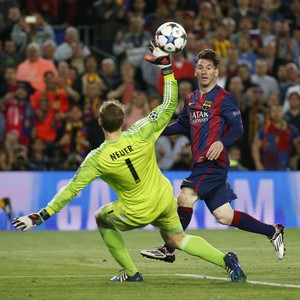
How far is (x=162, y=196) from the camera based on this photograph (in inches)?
380

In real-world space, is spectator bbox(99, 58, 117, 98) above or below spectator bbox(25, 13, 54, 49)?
below

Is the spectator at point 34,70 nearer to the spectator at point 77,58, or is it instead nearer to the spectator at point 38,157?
the spectator at point 77,58

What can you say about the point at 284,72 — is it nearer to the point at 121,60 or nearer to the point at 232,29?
the point at 232,29

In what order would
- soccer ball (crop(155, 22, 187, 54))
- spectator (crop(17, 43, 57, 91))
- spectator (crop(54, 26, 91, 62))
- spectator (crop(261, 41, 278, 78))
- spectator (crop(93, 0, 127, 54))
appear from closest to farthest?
soccer ball (crop(155, 22, 187, 54)) → spectator (crop(17, 43, 57, 91)) → spectator (crop(54, 26, 91, 62)) → spectator (crop(261, 41, 278, 78)) → spectator (crop(93, 0, 127, 54))

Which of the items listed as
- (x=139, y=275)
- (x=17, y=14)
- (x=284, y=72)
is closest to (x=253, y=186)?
(x=284, y=72)

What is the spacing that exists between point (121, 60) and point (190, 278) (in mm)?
11711

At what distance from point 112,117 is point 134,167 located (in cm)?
52

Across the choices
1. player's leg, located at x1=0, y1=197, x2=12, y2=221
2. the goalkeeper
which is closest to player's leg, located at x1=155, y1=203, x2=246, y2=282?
the goalkeeper

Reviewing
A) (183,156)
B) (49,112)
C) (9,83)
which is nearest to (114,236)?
(183,156)

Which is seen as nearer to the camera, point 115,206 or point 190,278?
point 115,206

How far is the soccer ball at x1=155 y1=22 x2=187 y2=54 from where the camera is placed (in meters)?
10.4

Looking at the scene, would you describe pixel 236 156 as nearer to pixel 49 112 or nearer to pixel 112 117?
pixel 49 112

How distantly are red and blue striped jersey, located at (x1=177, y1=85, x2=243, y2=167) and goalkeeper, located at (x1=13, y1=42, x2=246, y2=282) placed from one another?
2.88 feet

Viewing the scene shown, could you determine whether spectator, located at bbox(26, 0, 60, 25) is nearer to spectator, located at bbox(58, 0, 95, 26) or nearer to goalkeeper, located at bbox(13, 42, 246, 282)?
spectator, located at bbox(58, 0, 95, 26)
